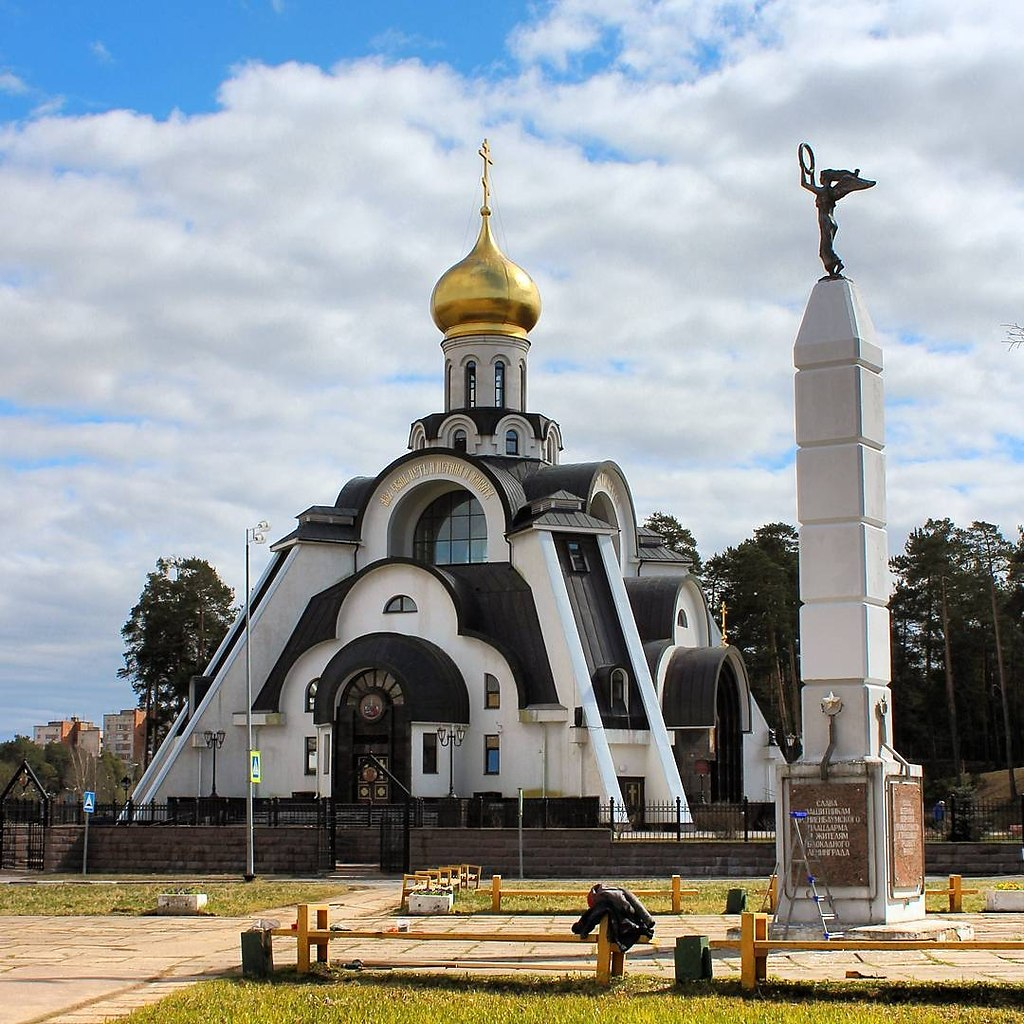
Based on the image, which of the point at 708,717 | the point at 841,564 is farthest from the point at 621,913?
the point at 708,717

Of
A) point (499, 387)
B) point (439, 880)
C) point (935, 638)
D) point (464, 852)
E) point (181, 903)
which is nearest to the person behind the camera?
point (181, 903)

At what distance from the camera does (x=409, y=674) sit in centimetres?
3466

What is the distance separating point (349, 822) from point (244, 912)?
1120cm

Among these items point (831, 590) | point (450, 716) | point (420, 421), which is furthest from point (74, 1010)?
point (420, 421)

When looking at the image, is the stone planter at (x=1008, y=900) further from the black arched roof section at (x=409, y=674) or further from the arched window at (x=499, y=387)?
the arched window at (x=499, y=387)

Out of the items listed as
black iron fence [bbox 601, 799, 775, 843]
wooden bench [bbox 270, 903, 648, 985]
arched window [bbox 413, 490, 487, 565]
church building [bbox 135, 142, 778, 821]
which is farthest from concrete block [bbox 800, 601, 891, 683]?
arched window [bbox 413, 490, 487, 565]

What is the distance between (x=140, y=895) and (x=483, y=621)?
1518cm

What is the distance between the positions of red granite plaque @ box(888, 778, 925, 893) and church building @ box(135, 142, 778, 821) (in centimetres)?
1753

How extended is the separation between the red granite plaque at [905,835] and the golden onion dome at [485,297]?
2783 cm

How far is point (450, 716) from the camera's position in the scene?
3469 centimetres

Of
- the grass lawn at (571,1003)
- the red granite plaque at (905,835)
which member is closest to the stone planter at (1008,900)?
the red granite plaque at (905,835)

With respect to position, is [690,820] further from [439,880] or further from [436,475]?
[439,880]

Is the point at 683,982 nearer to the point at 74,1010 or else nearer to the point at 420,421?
the point at 74,1010

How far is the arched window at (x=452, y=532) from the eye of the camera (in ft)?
128
